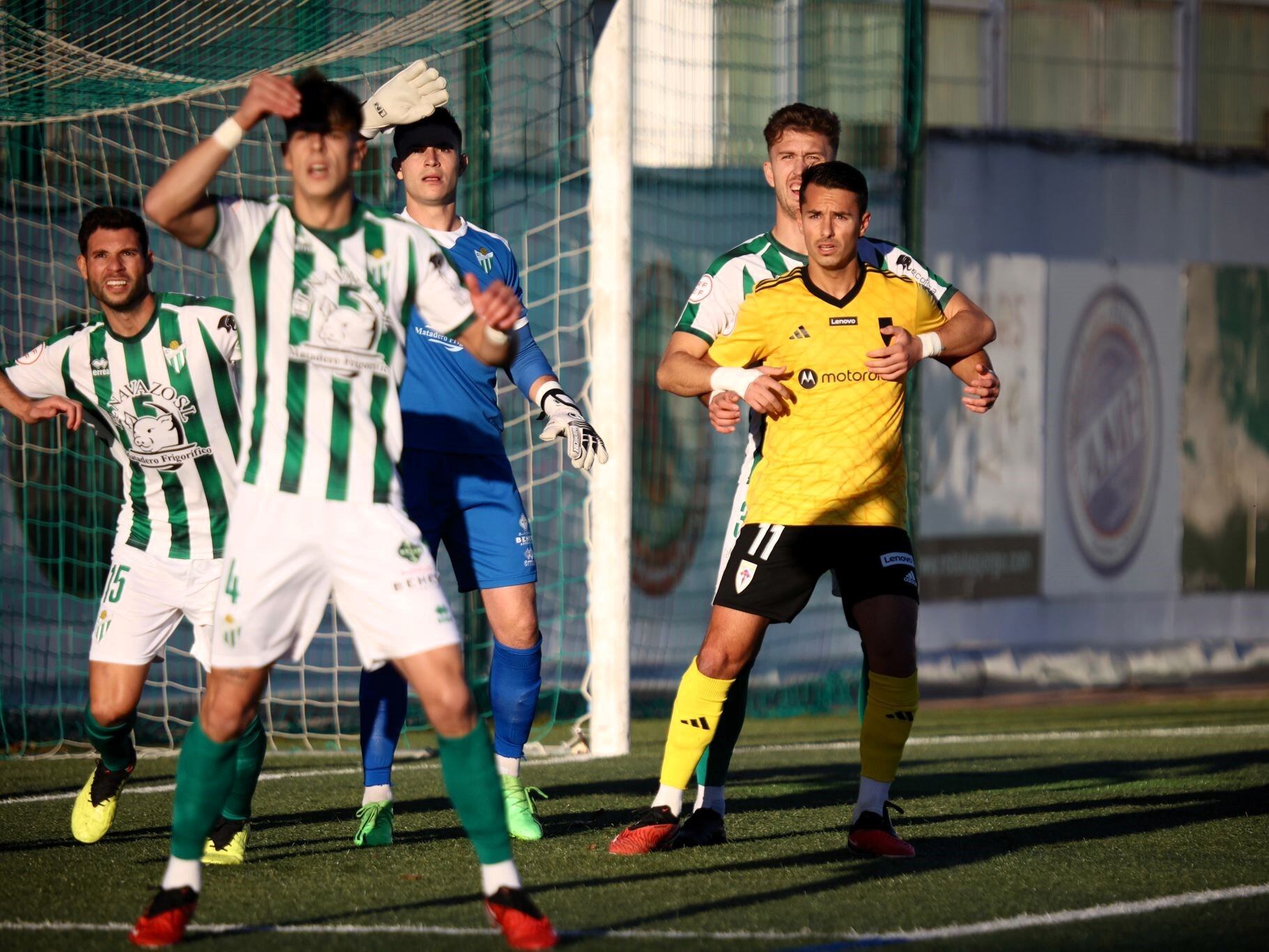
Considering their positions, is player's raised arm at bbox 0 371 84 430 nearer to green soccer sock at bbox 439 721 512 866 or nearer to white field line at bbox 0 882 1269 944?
white field line at bbox 0 882 1269 944

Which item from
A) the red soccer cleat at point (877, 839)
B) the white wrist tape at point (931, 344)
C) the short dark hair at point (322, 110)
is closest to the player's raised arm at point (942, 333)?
the white wrist tape at point (931, 344)

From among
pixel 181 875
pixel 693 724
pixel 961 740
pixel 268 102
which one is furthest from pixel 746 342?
pixel 961 740

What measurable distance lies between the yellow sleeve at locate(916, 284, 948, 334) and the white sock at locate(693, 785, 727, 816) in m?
1.73

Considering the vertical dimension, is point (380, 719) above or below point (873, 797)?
above

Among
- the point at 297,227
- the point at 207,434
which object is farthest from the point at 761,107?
the point at 297,227

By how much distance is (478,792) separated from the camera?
427cm

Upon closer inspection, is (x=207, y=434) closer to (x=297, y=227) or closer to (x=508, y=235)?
(x=297, y=227)

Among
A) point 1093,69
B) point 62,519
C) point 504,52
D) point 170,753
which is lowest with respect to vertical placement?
point 170,753

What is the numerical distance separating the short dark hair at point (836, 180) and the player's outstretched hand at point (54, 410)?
2.37m

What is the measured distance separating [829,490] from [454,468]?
56.1 inches

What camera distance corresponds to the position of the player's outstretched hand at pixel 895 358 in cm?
538

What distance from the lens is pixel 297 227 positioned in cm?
438

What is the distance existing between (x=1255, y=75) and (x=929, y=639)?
8.69 m

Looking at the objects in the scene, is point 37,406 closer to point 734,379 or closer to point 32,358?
point 32,358
